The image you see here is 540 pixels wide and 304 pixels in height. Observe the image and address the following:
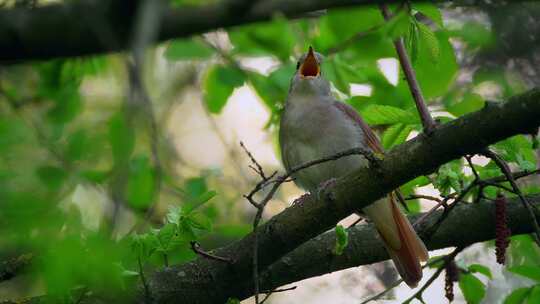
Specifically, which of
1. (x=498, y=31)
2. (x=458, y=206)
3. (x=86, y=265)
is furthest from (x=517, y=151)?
(x=86, y=265)

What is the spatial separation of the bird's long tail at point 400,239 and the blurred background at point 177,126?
145 mm

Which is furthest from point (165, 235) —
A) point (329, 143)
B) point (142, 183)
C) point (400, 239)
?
point (329, 143)

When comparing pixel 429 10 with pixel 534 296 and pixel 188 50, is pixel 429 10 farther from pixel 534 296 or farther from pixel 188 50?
pixel 188 50

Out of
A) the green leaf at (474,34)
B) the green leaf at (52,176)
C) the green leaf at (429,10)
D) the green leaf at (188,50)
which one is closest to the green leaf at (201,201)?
the green leaf at (52,176)

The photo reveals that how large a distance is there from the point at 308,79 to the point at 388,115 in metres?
1.16

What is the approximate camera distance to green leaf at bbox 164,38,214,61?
14.7 feet

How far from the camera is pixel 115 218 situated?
1.89 meters

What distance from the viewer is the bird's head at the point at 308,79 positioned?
4754mm

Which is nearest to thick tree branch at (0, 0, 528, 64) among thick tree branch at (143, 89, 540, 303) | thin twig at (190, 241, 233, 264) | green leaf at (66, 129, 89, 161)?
green leaf at (66, 129, 89, 161)

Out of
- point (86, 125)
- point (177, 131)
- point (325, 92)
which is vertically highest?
point (177, 131)

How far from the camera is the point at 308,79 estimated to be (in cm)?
478

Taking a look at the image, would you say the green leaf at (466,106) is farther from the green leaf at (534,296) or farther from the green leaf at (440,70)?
the green leaf at (534,296)

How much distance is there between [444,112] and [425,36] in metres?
0.75

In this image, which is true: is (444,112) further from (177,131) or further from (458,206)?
(177,131)
